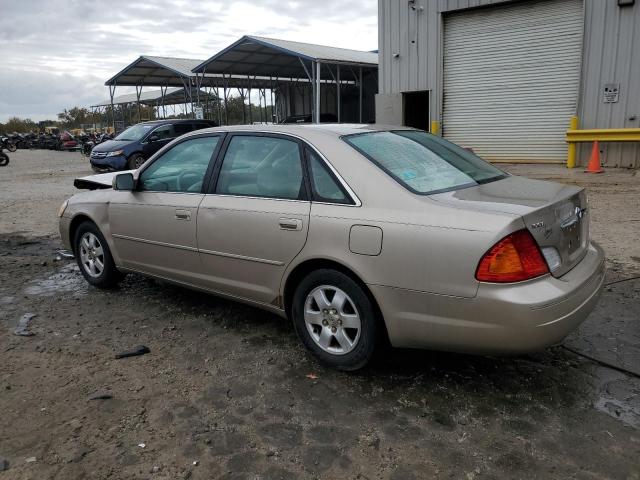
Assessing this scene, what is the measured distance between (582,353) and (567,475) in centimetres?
135

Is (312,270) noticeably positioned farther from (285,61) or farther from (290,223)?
(285,61)

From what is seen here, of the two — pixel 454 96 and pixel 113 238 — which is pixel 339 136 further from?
pixel 454 96

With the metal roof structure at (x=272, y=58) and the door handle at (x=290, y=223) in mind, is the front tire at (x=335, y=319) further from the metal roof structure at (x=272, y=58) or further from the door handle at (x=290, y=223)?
the metal roof structure at (x=272, y=58)

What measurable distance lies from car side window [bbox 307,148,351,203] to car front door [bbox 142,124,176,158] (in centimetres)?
1416

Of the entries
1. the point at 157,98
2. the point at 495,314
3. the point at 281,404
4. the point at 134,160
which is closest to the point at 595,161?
the point at 495,314

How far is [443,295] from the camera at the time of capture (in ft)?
9.34

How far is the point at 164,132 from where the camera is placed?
17172 millimetres

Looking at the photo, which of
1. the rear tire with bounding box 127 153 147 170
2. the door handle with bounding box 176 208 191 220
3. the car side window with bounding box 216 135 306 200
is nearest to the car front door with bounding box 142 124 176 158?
the rear tire with bounding box 127 153 147 170

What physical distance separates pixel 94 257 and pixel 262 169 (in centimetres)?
233

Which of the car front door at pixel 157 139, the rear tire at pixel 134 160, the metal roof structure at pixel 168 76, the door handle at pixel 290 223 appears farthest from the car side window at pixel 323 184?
the metal roof structure at pixel 168 76

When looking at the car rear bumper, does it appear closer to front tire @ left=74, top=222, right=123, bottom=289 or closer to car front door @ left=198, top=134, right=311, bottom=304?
car front door @ left=198, top=134, right=311, bottom=304

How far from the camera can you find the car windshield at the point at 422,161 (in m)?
3.31

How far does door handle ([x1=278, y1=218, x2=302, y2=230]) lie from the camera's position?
134 inches

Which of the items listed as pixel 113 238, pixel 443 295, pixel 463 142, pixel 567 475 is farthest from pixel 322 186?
pixel 463 142
